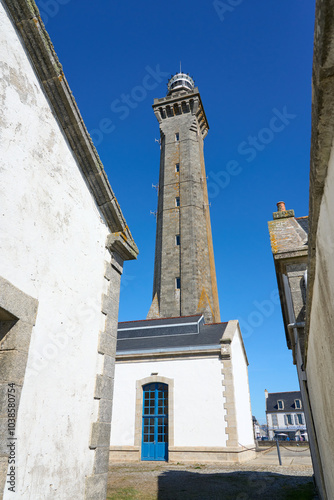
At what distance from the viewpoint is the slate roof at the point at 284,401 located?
45.3 meters

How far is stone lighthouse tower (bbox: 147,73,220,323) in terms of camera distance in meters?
24.5

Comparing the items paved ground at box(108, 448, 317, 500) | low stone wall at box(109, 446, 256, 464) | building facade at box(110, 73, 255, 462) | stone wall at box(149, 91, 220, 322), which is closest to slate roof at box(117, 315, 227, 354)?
building facade at box(110, 73, 255, 462)

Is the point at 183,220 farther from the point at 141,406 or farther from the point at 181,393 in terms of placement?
the point at 141,406

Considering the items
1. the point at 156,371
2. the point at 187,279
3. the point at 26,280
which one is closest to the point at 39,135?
the point at 26,280

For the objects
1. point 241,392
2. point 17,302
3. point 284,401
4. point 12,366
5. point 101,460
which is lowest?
point 101,460

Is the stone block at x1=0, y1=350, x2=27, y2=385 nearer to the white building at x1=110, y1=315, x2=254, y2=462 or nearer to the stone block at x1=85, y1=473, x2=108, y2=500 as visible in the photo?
the stone block at x1=85, y1=473, x2=108, y2=500

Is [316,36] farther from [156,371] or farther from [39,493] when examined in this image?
[156,371]

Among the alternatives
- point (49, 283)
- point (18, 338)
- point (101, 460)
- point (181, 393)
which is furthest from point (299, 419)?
point (18, 338)

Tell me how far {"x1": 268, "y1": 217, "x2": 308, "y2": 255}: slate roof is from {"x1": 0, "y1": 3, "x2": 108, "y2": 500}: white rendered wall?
5.11 m

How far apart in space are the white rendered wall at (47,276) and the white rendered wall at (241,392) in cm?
1154

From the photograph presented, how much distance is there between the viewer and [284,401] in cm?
4681

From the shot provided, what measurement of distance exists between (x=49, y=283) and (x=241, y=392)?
1459 centimetres

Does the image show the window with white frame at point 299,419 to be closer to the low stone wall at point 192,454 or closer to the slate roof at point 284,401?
the slate roof at point 284,401

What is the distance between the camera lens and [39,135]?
439cm
